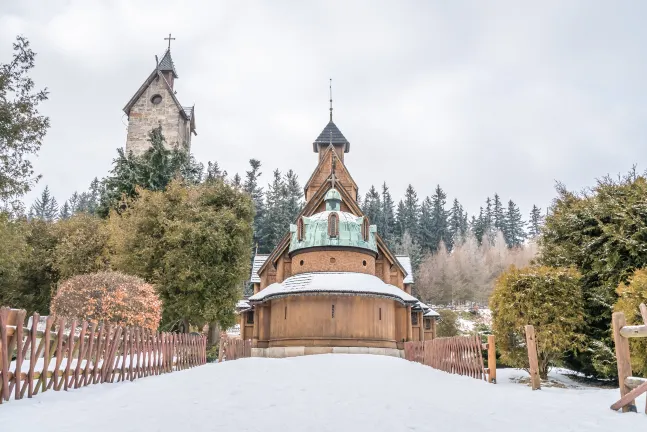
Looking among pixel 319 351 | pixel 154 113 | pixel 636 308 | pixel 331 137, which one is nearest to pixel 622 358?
pixel 636 308

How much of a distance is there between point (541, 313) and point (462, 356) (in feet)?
8.35

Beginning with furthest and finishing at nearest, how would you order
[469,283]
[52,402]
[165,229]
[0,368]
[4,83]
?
[469,283], [165,229], [4,83], [52,402], [0,368]

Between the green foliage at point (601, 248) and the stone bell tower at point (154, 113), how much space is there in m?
37.9

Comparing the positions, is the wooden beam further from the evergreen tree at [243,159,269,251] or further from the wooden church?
the evergreen tree at [243,159,269,251]

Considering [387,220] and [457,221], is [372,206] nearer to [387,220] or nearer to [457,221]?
[387,220]

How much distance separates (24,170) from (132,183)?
15436 millimetres

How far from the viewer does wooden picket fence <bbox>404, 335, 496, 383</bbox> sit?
1324 centimetres

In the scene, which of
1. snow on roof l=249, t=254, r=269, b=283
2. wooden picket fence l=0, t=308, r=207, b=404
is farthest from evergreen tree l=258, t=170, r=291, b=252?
wooden picket fence l=0, t=308, r=207, b=404

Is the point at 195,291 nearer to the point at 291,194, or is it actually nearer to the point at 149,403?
the point at 149,403

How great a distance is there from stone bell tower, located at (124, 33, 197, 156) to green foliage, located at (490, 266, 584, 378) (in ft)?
127

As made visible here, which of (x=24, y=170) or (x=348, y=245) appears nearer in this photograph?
(x=24, y=170)

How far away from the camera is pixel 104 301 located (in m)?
18.1

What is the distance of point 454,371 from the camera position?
15906mm

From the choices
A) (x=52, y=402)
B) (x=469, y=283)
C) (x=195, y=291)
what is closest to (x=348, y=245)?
(x=195, y=291)
